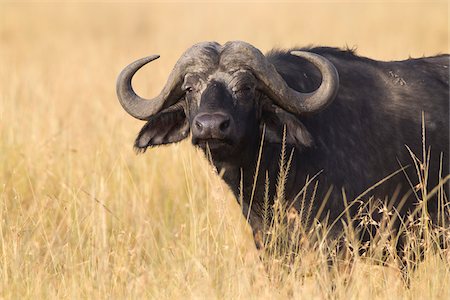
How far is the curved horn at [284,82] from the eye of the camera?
16.8 ft

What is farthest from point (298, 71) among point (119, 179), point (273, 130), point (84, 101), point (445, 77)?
point (84, 101)

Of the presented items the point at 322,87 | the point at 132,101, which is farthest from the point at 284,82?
the point at 132,101

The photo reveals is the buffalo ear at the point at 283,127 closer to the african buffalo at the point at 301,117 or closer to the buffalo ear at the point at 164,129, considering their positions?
the african buffalo at the point at 301,117

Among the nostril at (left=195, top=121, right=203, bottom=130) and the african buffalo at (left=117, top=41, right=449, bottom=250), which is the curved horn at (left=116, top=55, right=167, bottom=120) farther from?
the nostril at (left=195, top=121, right=203, bottom=130)

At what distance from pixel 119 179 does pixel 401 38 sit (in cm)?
940

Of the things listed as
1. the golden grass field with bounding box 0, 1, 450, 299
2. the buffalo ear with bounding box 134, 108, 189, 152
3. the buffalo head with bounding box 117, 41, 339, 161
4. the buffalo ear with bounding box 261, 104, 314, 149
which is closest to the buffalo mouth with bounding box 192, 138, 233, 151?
the buffalo head with bounding box 117, 41, 339, 161

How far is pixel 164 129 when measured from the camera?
18.4 feet

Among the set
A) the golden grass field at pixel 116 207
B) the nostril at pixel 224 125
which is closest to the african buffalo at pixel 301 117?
the nostril at pixel 224 125

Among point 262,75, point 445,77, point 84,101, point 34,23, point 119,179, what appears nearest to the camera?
point 262,75

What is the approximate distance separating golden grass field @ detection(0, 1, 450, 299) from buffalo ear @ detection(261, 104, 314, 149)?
0.41 m

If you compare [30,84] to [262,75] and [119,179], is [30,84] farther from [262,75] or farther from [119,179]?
[262,75]

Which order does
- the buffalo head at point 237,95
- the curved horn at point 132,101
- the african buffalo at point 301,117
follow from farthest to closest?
the curved horn at point 132,101 → the african buffalo at point 301,117 → the buffalo head at point 237,95

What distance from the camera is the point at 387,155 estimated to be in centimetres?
552

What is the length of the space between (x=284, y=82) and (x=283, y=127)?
274mm
